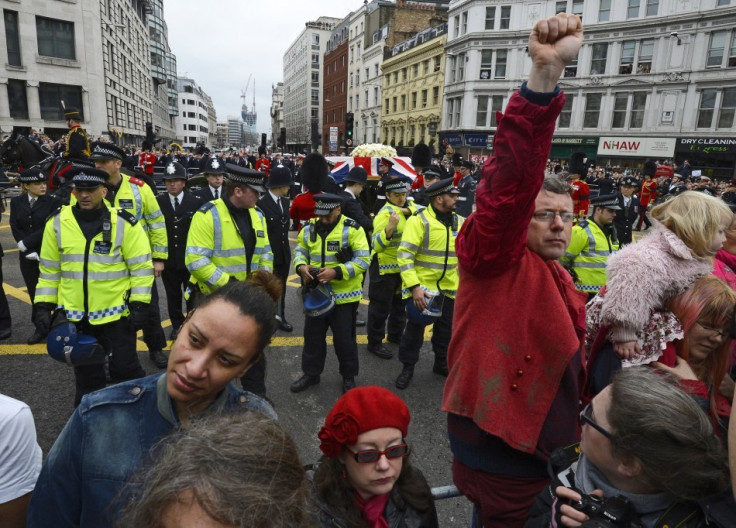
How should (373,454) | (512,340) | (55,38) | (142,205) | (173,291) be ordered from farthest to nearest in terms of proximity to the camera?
(55,38)
(173,291)
(142,205)
(373,454)
(512,340)

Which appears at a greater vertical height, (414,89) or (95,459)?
(414,89)

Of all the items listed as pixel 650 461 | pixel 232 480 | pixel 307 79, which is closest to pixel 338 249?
pixel 650 461

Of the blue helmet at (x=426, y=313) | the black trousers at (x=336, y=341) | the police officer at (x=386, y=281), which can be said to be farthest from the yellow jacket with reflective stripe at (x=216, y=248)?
the police officer at (x=386, y=281)

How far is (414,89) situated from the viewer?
4394 cm

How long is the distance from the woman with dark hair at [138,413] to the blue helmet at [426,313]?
9.68 ft

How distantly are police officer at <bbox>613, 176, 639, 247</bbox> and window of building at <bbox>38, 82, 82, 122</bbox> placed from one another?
33567mm

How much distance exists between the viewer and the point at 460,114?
3697 cm

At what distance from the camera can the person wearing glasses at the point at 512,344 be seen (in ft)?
5.09

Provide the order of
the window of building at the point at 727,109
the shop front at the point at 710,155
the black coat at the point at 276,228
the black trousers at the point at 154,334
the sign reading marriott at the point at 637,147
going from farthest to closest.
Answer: the sign reading marriott at the point at 637,147 → the shop front at the point at 710,155 → the window of building at the point at 727,109 → the black coat at the point at 276,228 → the black trousers at the point at 154,334

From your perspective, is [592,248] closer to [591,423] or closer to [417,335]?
[417,335]

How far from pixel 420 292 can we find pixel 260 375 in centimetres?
172

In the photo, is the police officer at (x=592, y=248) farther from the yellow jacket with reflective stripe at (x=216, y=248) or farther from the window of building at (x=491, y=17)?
the window of building at (x=491, y=17)

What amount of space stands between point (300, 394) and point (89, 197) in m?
2.62

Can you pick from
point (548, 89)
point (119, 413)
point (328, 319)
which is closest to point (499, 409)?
point (548, 89)
